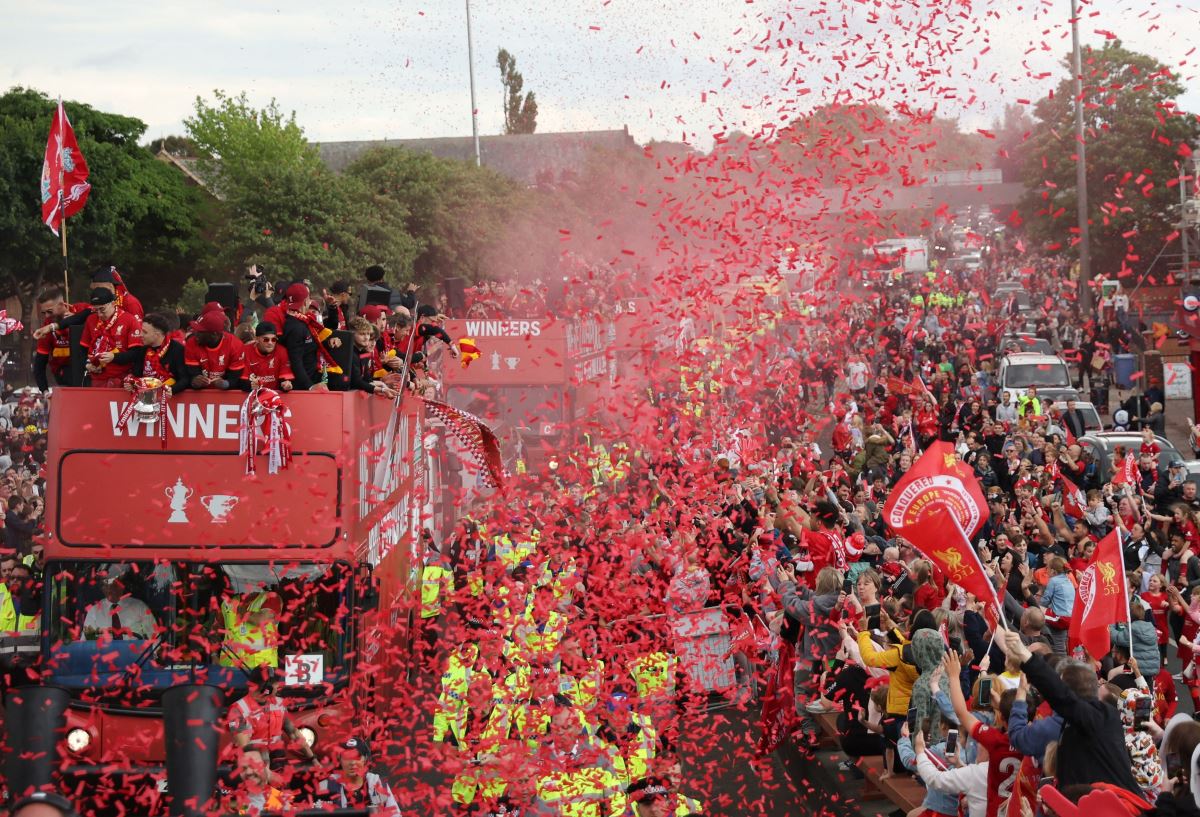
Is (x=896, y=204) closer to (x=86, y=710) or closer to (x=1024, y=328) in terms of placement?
(x=1024, y=328)

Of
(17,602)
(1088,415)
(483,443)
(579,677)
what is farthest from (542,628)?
(1088,415)

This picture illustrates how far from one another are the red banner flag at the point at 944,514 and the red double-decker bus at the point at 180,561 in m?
3.73

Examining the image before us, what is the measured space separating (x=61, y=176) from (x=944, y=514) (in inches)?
491

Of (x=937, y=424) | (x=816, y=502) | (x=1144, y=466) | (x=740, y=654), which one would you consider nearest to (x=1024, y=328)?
(x=937, y=424)

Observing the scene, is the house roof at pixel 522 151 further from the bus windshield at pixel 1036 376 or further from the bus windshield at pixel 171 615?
the bus windshield at pixel 171 615

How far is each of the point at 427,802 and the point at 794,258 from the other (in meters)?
7.78

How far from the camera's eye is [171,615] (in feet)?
32.1

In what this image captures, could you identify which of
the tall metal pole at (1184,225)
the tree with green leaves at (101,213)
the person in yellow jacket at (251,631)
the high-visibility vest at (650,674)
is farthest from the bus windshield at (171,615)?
the tree with green leaves at (101,213)

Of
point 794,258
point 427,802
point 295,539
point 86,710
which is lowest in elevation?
point 427,802

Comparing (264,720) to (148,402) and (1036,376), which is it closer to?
(148,402)

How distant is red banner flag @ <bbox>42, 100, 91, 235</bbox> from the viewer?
59.3 feet

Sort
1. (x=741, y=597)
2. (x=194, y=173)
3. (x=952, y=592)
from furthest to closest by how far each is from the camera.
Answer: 1. (x=194, y=173)
2. (x=741, y=597)
3. (x=952, y=592)

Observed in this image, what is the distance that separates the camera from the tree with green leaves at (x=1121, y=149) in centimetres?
4550

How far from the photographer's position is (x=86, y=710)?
382 inches
